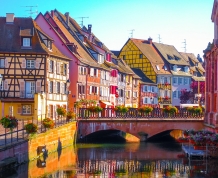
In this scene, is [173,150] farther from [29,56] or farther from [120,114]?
[29,56]

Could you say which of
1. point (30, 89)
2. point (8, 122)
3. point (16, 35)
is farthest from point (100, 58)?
point (8, 122)

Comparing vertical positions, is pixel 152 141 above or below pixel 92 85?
below

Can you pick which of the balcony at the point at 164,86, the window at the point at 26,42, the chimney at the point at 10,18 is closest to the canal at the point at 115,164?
the window at the point at 26,42

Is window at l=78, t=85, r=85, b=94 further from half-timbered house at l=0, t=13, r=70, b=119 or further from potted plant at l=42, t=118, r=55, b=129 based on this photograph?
potted plant at l=42, t=118, r=55, b=129

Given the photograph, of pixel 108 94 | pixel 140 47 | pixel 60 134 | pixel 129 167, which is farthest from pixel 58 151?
pixel 140 47

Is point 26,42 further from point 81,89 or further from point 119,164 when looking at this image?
point 119,164

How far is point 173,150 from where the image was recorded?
2152 inches

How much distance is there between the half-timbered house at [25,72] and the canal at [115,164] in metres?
7.67

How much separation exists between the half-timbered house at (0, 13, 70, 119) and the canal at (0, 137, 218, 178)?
7.67m

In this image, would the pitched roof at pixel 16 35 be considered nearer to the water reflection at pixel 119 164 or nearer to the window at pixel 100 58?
the water reflection at pixel 119 164

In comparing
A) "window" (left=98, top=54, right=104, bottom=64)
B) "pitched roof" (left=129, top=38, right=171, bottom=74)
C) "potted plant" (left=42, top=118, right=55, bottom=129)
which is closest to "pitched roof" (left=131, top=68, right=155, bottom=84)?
"pitched roof" (left=129, top=38, right=171, bottom=74)

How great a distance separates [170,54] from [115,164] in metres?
68.9

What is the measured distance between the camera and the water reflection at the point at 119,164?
3731 centimetres

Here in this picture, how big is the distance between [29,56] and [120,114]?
11490mm
